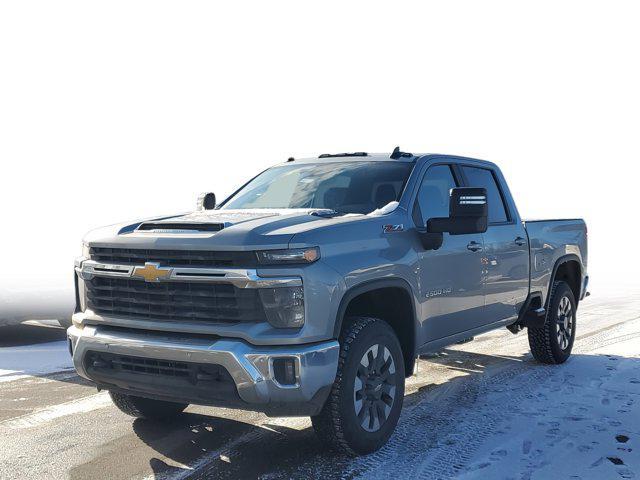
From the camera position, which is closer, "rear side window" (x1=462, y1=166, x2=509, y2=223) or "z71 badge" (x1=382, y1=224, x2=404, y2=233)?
"z71 badge" (x1=382, y1=224, x2=404, y2=233)

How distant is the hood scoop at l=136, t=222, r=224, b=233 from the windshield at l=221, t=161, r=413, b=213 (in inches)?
48.0

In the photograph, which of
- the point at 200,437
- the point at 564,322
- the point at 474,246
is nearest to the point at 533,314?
the point at 564,322

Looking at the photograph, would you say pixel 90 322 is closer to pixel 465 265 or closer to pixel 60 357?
pixel 465 265

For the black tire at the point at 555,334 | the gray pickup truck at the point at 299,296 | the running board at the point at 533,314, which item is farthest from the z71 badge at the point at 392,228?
the black tire at the point at 555,334

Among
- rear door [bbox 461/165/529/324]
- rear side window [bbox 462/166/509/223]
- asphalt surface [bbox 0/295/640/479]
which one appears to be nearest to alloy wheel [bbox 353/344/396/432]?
asphalt surface [bbox 0/295/640/479]

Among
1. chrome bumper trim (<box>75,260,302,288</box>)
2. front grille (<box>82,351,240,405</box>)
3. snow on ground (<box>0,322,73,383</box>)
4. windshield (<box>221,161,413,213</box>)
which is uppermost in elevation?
windshield (<box>221,161,413,213</box>)

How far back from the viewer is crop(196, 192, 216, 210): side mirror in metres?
6.08

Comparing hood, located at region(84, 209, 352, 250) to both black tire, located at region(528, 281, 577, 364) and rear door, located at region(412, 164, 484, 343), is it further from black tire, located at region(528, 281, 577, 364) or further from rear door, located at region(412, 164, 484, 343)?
black tire, located at region(528, 281, 577, 364)

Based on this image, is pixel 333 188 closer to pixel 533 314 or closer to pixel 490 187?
pixel 490 187

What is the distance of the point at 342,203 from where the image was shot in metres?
5.25

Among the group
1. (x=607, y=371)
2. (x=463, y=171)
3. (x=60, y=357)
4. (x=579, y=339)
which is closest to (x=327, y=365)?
(x=463, y=171)

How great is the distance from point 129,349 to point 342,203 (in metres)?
1.94

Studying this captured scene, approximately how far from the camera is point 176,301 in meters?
4.10

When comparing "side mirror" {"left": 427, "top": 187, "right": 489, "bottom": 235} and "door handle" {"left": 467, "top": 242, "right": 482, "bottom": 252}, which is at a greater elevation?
"side mirror" {"left": 427, "top": 187, "right": 489, "bottom": 235}
